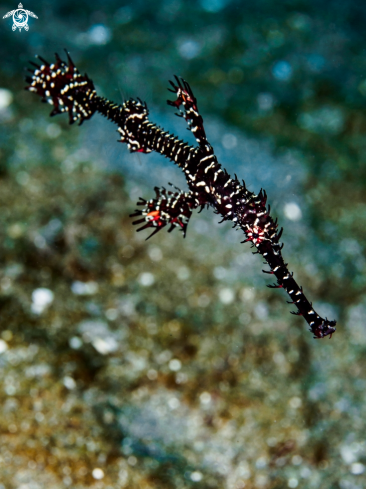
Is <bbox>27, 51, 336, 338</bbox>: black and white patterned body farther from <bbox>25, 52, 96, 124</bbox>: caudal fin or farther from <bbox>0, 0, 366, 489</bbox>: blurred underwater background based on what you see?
<bbox>0, 0, 366, 489</bbox>: blurred underwater background

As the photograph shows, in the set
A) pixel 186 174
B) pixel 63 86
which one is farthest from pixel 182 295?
pixel 63 86

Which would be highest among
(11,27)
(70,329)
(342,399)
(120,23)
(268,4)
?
(268,4)

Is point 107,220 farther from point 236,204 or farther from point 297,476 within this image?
point 297,476

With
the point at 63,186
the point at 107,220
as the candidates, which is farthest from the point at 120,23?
the point at 107,220

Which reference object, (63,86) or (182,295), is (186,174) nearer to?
(63,86)

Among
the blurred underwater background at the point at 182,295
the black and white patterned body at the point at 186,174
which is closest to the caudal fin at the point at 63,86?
the black and white patterned body at the point at 186,174

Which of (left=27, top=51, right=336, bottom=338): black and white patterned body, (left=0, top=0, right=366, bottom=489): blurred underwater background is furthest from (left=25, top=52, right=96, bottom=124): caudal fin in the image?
(left=0, top=0, right=366, bottom=489): blurred underwater background

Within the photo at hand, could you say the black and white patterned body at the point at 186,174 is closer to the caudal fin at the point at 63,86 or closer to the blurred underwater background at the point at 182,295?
the caudal fin at the point at 63,86
